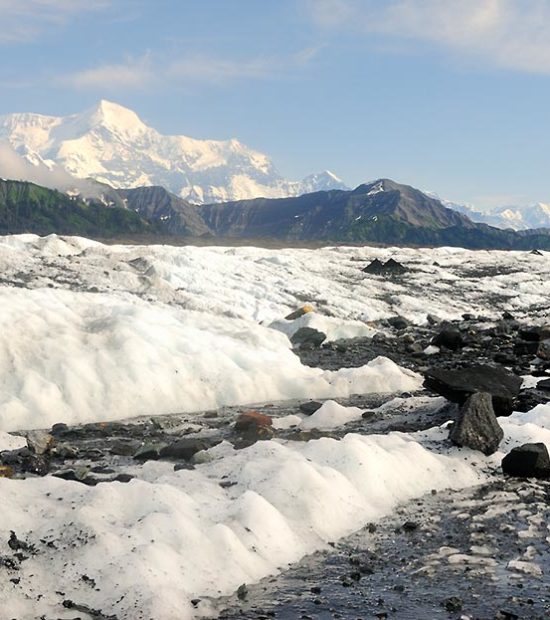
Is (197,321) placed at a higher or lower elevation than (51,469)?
higher

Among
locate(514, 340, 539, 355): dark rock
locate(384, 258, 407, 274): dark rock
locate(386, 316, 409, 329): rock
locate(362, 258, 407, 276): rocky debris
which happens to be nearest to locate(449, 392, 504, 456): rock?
locate(514, 340, 539, 355): dark rock

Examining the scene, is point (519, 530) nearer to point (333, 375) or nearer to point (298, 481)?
point (298, 481)

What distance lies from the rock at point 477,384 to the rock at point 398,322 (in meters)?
20.4

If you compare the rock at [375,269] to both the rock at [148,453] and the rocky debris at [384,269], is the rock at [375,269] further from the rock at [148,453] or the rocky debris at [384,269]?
the rock at [148,453]

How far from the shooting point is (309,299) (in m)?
43.7

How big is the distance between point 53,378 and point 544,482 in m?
13.4

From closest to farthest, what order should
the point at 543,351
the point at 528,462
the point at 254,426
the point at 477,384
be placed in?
the point at 528,462
the point at 254,426
the point at 477,384
the point at 543,351

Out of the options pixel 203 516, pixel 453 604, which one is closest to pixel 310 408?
pixel 203 516

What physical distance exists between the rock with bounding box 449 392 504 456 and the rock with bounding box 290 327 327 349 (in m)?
17.2

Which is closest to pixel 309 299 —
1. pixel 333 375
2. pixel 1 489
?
pixel 333 375

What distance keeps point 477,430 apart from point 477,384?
10.7ft

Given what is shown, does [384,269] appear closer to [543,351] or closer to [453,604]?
[543,351]

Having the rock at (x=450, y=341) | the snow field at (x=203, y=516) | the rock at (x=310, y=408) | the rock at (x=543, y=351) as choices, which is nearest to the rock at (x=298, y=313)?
the rock at (x=450, y=341)

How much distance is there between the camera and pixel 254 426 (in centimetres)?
1630
